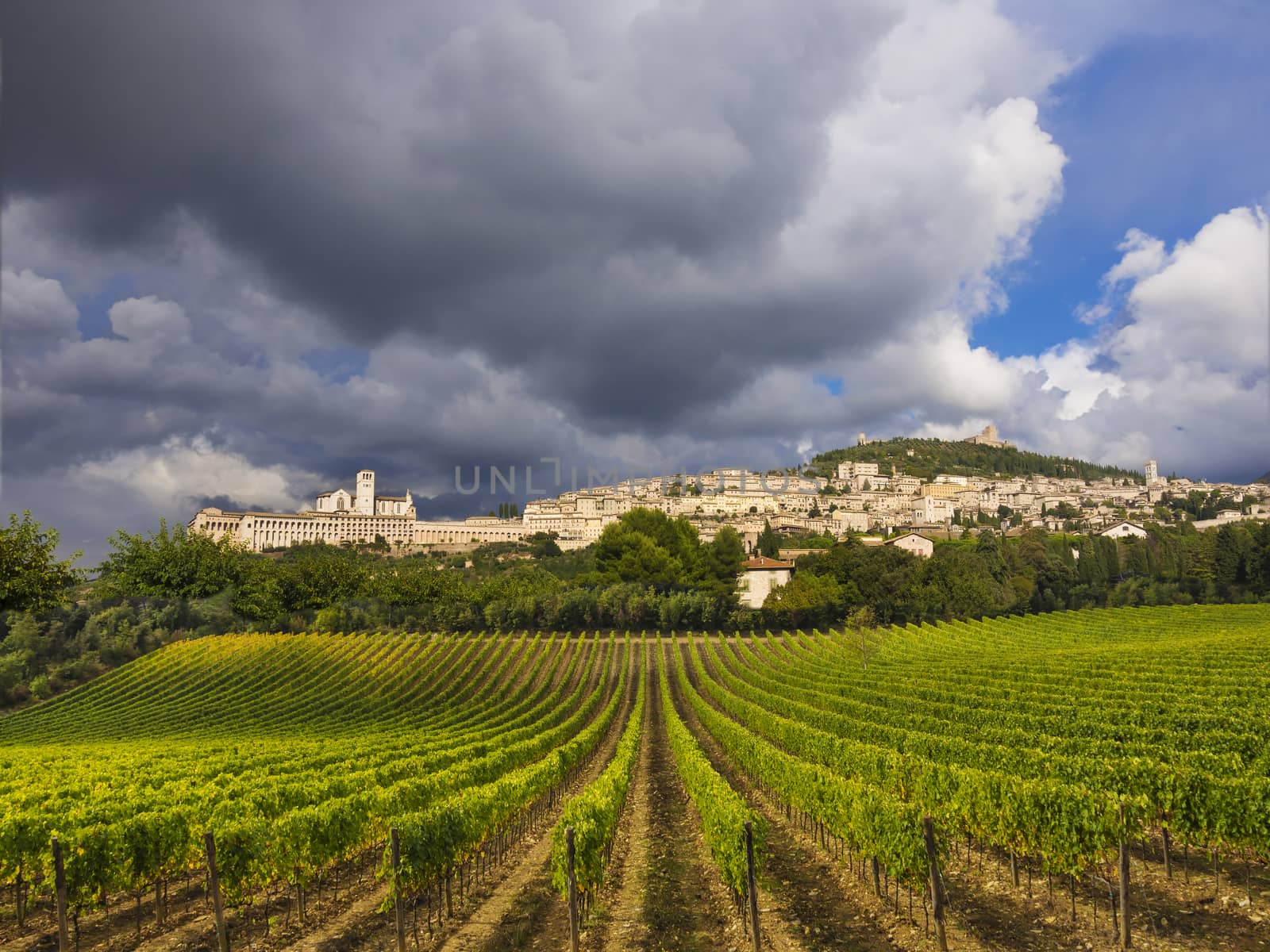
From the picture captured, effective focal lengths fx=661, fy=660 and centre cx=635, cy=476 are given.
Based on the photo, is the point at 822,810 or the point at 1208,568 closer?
the point at 822,810

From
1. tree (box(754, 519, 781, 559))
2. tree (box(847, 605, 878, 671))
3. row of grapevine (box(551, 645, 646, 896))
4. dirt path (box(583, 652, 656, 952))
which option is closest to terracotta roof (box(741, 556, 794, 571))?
tree (box(847, 605, 878, 671))

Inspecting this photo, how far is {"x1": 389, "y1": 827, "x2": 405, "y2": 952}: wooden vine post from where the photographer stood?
871 cm

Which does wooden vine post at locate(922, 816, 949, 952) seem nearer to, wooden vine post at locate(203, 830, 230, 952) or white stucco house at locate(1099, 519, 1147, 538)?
wooden vine post at locate(203, 830, 230, 952)

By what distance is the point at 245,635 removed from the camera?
56.1 m

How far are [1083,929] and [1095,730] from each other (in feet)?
36.5

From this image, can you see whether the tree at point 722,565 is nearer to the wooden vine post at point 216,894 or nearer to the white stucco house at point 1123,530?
the wooden vine post at point 216,894

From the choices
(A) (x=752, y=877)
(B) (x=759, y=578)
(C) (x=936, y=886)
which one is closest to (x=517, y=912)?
(A) (x=752, y=877)

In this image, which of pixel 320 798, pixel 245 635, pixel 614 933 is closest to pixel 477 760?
pixel 320 798

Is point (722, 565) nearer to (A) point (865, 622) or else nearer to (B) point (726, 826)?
(A) point (865, 622)

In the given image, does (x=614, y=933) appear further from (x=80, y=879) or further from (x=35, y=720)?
(x=35, y=720)

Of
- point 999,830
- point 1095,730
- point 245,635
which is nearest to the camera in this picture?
point 999,830

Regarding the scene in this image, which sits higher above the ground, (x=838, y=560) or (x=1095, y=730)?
(x=838, y=560)

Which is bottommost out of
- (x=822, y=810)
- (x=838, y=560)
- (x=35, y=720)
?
(x=35, y=720)

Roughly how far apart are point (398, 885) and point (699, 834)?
27.9 ft
